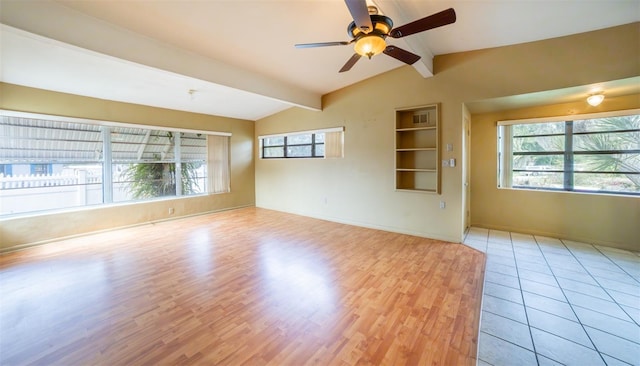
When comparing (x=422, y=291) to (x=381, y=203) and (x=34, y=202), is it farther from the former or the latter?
(x=34, y=202)

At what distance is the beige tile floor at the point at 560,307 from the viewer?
173 centimetres

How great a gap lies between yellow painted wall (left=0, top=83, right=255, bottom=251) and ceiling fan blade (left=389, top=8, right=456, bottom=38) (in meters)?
5.19

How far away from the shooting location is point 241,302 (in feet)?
7.72

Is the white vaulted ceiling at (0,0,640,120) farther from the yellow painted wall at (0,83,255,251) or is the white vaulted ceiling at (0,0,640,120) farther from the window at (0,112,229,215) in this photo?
the window at (0,112,229,215)

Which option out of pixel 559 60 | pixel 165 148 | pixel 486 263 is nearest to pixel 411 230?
pixel 486 263

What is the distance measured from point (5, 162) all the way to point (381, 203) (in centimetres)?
612

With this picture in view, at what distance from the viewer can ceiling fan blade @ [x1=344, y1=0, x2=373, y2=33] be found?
5.46 ft

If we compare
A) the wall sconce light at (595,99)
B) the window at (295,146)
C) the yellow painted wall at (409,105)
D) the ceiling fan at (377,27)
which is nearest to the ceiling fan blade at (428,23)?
the ceiling fan at (377,27)

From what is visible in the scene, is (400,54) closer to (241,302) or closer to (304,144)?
(241,302)

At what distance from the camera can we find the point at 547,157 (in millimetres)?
4246

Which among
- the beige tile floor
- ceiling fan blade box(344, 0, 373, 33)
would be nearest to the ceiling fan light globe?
ceiling fan blade box(344, 0, 373, 33)

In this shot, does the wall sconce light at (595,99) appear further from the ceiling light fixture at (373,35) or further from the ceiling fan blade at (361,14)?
the ceiling fan blade at (361,14)

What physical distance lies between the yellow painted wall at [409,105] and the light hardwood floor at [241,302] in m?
0.80

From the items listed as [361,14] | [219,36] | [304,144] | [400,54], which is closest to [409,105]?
[400,54]
